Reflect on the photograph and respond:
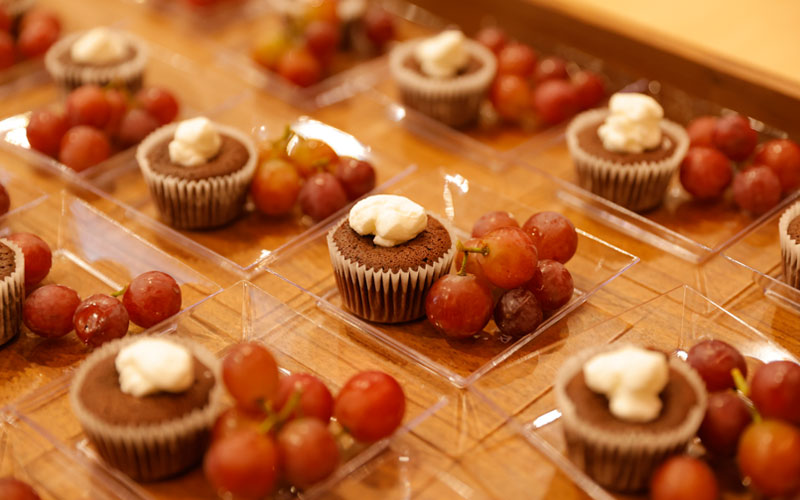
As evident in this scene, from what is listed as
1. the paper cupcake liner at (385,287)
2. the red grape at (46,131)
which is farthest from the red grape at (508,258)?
the red grape at (46,131)

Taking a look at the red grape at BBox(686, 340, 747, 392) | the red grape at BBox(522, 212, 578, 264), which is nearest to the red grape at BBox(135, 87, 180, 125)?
the red grape at BBox(522, 212, 578, 264)

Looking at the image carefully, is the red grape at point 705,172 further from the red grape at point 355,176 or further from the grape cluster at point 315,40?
the grape cluster at point 315,40

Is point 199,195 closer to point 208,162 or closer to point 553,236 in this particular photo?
point 208,162

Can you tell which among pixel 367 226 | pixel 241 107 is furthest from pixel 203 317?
pixel 241 107

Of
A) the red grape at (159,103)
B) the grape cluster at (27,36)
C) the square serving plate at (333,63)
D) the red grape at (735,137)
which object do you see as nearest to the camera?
the red grape at (735,137)

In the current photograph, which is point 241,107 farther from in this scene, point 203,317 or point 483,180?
point 203,317

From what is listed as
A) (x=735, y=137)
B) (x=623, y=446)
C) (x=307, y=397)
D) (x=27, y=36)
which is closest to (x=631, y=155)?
(x=735, y=137)
